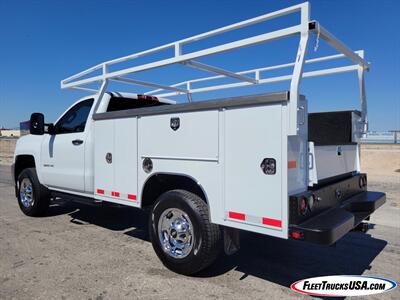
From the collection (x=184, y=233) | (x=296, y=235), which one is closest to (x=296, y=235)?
(x=296, y=235)

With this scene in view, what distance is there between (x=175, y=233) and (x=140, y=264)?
0.71 meters

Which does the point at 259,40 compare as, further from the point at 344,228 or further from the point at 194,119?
the point at 344,228

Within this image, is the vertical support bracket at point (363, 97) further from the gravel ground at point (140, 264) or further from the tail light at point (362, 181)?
the gravel ground at point (140, 264)

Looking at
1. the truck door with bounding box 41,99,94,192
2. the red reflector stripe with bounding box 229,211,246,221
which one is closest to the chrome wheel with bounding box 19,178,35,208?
the truck door with bounding box 41,99,94,192

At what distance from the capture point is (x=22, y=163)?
6984 mm

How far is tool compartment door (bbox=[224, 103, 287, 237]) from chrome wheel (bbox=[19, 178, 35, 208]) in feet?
15.4

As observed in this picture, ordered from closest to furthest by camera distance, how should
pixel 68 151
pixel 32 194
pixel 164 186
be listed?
pixel 164 186, pixel 68 151, pixel 32 194

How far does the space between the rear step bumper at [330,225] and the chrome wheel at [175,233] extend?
122cm

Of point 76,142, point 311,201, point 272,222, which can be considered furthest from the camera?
point 76,142

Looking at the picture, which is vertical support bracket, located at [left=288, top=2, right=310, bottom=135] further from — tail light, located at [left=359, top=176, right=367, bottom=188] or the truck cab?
the truck cab

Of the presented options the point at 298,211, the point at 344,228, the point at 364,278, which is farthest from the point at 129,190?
the point at 364,278

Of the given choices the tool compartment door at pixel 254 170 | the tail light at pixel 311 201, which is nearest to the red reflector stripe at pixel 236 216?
the tool compartment door at pixel 254 170

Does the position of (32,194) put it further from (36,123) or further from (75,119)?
(75,119)

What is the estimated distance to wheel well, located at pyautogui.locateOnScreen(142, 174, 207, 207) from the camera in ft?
13.1
